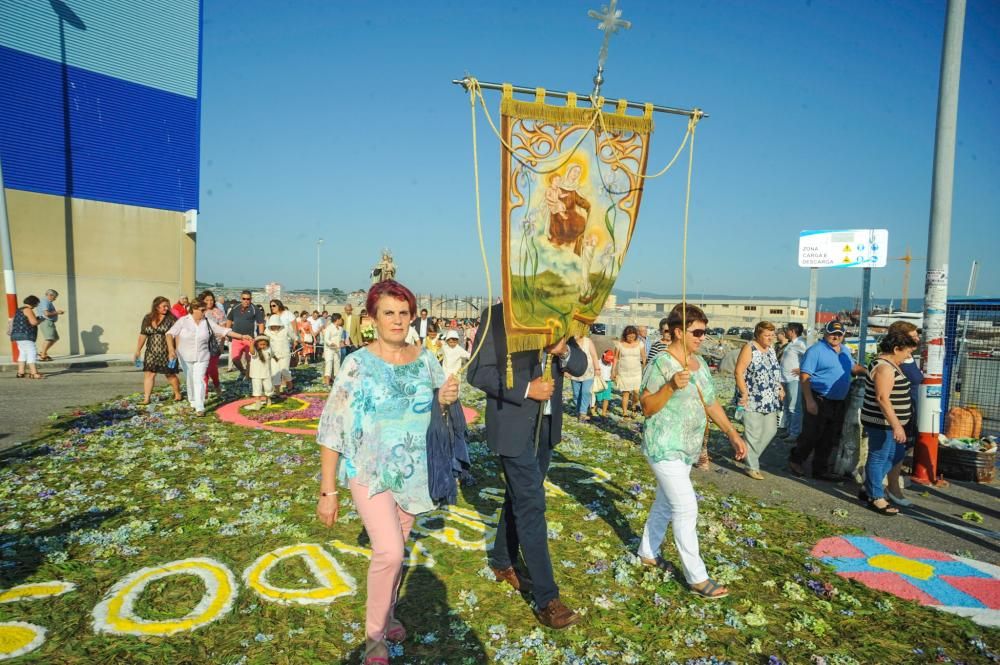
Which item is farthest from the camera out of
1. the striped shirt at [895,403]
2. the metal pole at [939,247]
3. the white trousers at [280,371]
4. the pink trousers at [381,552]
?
the white trousers at [280,371]

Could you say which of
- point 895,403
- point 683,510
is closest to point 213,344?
point 683,510

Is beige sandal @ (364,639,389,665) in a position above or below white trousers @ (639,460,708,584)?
below

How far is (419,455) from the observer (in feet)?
11.9

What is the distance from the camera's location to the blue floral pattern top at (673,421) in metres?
4.52

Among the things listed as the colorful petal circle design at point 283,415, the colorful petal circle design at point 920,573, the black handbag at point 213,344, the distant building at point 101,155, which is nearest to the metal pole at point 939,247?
the colorful petal circle design at point 920,573

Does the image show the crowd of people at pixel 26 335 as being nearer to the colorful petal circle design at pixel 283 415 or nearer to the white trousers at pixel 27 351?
the white trousers at pixel 27 351

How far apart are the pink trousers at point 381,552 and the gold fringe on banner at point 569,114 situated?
8.82ft

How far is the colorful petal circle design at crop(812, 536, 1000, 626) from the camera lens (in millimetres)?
4648

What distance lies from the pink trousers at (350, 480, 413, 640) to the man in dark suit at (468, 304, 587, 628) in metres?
0.90

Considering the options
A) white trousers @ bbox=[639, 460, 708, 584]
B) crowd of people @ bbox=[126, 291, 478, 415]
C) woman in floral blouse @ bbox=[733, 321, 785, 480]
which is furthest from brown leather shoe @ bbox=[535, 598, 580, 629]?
woman in floral blouse @ bbox=[733, 321, 785, 480]

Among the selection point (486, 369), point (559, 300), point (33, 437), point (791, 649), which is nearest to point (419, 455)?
point (486, 369)

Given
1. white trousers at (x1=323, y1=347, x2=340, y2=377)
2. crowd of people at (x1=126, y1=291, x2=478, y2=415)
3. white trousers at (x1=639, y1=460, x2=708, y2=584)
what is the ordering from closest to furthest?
white trousers at (x1=639, y1=460, x2=708, y2=584) → crowd of people at (x1=126, y1=291, x2=478, y2=415) → white trousers at (x1=323, y1=347, x2=340, y2=377)

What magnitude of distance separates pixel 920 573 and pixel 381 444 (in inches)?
200

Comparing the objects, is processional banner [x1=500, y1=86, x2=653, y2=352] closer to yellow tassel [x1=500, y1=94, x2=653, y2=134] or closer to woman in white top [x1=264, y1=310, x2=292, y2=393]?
yellow tassel [x1=500, y1=94, x2=653, y2=134]
